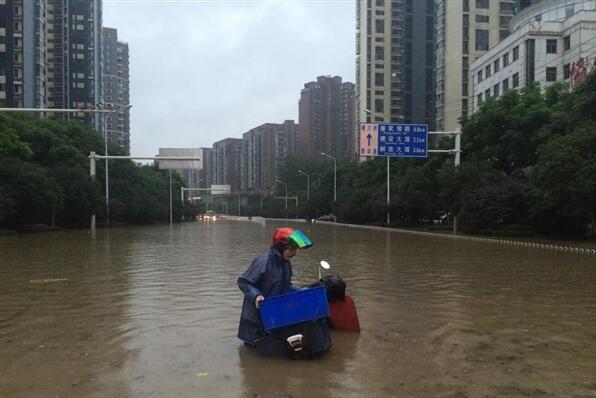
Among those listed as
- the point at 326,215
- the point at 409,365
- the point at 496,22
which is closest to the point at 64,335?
the point at 409,365

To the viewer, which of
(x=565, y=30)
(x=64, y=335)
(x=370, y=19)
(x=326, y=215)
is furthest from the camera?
(x=370, y=19)

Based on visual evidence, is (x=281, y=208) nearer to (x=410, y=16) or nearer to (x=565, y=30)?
(x=410, y=16)

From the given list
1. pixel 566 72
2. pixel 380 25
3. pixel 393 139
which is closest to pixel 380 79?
pixel 380 25

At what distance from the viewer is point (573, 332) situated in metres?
7.14

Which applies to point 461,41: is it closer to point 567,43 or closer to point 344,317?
point 567,43

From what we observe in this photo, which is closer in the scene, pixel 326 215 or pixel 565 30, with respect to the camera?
pixel 565 30

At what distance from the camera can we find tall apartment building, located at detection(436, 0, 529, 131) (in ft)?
281

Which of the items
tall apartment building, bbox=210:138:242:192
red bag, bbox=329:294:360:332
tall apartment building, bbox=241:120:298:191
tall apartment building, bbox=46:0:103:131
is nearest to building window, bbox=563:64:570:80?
red bag, bbox=329:294:360:332

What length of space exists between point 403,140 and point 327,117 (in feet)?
324

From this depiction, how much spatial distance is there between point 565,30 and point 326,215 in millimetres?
41315

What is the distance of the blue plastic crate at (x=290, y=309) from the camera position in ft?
18.1

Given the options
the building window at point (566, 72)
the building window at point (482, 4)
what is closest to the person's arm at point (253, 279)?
the building window at point (566, 72)

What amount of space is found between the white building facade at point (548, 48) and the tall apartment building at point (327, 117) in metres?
68.9

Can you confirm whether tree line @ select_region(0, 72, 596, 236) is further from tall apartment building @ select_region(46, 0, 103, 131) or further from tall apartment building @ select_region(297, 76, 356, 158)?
tall apartment building @ select_region(297, 76, 356, 158)
